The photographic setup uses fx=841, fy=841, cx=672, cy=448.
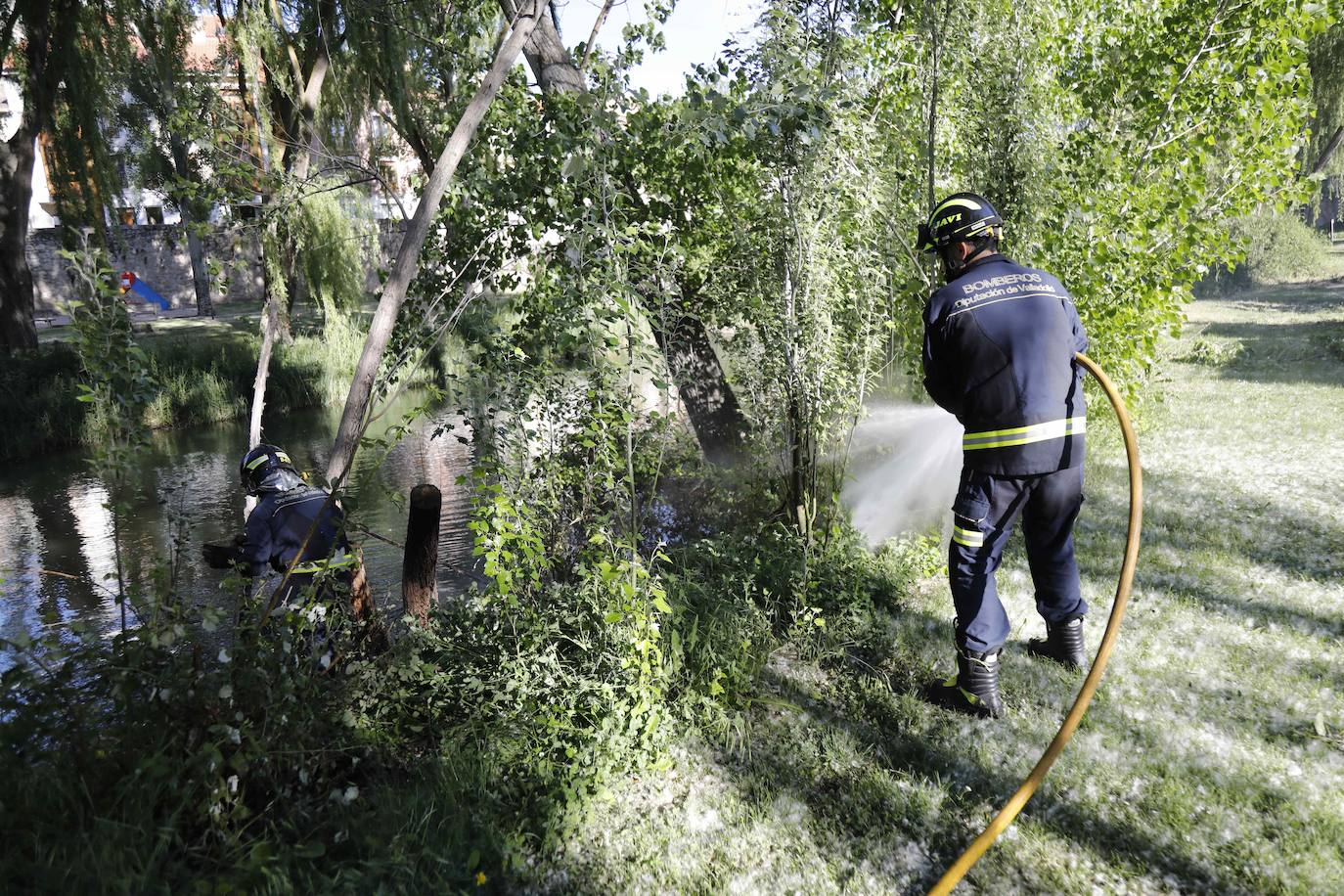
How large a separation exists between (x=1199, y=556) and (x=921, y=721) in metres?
2.80

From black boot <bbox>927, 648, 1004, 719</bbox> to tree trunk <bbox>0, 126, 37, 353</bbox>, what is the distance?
17292 millimetres

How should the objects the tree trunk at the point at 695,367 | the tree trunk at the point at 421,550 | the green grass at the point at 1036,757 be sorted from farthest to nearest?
the tree trunk at the point at 695,367
the tree trunk at the point at 421,550
the green grass at the point at 1036,757

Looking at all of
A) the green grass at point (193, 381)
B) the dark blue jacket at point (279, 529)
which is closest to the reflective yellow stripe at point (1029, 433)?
the dark blue jacket at point (279, 529)

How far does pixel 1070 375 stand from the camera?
362cm

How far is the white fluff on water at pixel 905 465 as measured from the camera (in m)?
6.15

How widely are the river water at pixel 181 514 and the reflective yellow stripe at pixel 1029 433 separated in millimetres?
2929

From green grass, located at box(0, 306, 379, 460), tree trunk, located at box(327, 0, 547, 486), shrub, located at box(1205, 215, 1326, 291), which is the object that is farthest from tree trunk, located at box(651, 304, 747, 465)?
shrub, located at box(1205, 215, 1326, 291)

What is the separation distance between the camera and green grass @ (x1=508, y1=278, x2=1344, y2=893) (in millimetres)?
2826

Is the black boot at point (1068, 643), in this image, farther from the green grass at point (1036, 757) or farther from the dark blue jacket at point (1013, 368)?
the dark blue jacket at point (1013, 368)

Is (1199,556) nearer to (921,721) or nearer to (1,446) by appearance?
(921,721)

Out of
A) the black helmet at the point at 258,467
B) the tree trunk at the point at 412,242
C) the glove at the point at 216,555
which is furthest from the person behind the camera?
the black helmet at the point at 258,467

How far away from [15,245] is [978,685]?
19.0 m

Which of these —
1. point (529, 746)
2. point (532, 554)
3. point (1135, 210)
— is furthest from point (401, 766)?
point (1135, 210)

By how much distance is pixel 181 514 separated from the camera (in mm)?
3699
